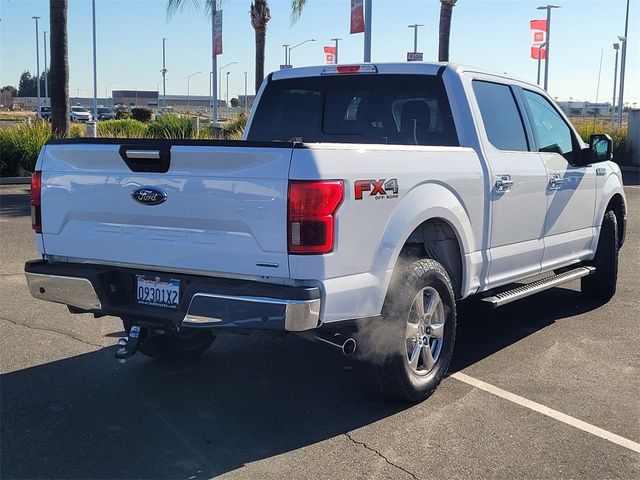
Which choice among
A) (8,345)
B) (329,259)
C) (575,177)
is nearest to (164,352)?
(8,345)

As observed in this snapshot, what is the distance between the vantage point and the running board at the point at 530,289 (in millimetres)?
5512

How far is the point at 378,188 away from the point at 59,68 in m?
17.1

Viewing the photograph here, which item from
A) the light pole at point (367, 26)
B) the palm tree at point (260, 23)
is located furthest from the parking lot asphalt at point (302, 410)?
the palm tree at point (260, 23)

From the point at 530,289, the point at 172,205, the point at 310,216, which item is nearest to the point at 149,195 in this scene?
the point at 172,205

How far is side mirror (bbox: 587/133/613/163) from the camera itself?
6.82m

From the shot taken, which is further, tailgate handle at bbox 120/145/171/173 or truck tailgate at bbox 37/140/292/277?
tailgate handle at bbox 120/145/171/173

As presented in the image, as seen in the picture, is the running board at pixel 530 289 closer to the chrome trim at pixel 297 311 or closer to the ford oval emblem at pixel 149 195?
the chrome trim at pixel 297 311

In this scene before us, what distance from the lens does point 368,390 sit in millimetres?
4766

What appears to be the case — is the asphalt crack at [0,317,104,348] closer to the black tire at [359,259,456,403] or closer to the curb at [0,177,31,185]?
the black tire at [359,259,456,403]

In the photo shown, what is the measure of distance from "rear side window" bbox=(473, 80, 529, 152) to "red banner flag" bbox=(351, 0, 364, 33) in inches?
506

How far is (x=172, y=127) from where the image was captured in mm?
24891

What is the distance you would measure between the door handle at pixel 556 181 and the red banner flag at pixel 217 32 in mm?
25874

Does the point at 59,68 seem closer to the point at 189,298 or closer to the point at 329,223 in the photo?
the point at 189,298

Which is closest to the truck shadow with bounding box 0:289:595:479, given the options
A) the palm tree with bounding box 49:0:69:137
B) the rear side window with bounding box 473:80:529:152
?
the rear side window with bounding box 473:80:529:152
